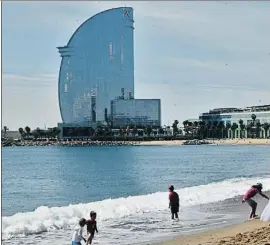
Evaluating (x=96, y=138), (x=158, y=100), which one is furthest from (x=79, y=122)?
(x=158, y=100)

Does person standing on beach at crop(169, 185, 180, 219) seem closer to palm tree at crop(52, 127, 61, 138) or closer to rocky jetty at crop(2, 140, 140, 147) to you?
rocky jetty at crop(2, 140, 140, 147)

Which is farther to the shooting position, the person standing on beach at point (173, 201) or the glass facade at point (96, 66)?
the glass facade at point (96, 66)

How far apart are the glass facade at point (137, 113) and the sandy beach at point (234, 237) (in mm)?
118695

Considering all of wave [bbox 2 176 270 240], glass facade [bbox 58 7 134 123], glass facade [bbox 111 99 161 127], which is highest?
glass facade [bbox 58 7 134 123]

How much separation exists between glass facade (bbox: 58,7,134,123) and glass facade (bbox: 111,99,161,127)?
2.45 meters

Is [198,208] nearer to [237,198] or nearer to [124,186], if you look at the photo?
[237,198]

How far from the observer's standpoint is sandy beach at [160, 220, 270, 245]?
809 cm

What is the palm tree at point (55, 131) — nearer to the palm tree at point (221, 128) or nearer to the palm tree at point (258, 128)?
the palm tree at point (221, 128)

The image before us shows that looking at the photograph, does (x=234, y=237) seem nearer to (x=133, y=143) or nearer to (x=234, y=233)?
(x=234, y=233)

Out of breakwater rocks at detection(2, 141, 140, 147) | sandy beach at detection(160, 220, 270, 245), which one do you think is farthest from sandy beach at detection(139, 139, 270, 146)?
sandy beach at detection(160, 220, 270, 245)

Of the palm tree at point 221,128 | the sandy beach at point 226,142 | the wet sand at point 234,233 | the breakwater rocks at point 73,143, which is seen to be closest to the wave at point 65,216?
the wet sand at point 234,233

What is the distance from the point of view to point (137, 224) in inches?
468

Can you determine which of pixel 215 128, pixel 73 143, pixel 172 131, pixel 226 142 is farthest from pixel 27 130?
pixel 226 142

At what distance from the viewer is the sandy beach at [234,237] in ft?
26.6
